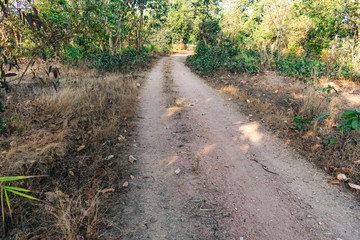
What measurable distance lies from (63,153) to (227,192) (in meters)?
2.55

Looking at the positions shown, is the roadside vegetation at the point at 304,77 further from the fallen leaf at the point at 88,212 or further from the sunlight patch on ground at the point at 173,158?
the fallen leaf at the point at 88,212

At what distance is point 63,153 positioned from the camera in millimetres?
3119

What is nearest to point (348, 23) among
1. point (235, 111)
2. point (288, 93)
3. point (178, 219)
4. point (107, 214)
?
point (288, 93)

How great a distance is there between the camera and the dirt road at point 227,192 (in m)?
2.25

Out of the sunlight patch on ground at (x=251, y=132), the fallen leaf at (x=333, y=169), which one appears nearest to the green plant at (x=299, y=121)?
the sunlight patch on ground at (x=251, y=132)

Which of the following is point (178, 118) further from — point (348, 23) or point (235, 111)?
point (348, 23)

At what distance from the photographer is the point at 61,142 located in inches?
→ 132

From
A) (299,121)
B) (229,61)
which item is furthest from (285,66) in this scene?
(299,121)

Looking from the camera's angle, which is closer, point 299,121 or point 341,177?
point 341,177

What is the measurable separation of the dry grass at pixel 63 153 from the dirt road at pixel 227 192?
17.6 inches

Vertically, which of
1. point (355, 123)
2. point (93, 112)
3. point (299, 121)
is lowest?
point (299, 121)

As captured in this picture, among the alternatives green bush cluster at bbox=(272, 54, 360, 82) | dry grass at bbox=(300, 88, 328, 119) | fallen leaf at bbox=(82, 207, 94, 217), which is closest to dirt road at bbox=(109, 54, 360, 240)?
fallen leaf at bbox=(82, 207, 94, 217)

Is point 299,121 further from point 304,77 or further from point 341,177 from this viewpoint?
point 304,77

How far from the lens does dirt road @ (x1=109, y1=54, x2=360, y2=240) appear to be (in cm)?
225
